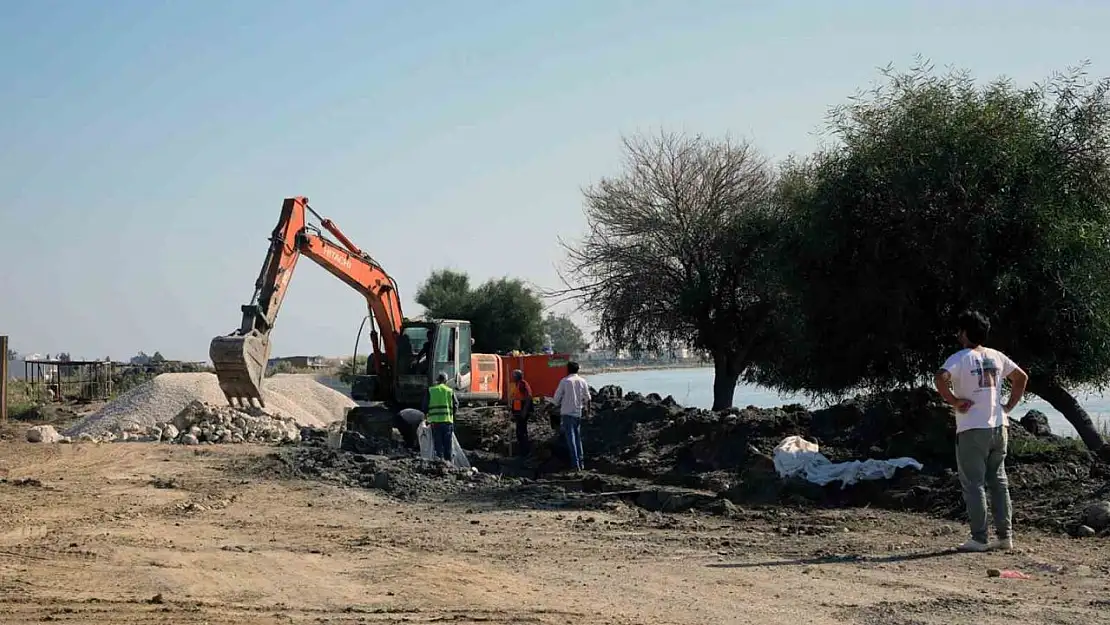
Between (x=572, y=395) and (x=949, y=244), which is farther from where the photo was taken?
(x=572, y=395)

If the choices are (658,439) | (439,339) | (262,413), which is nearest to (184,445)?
(262,413)

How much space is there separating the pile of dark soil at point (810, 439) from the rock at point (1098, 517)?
14 centimetres

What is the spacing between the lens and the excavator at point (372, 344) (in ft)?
69.7

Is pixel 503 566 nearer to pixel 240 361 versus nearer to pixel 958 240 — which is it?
pixel 958 240

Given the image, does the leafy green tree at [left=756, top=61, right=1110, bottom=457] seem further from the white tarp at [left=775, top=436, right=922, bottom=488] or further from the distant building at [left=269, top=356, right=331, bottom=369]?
the distant building at [left=269, top=356, right=331, bottom=369]

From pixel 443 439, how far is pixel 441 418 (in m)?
0.42

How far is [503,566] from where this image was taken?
897cm

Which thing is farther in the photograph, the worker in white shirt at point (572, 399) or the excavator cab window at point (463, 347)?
the excavator cab window at point (463, 347)

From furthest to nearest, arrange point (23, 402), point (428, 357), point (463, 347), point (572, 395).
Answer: point (23, 402), point (463, 347), point (428, 357), point (572, 395)

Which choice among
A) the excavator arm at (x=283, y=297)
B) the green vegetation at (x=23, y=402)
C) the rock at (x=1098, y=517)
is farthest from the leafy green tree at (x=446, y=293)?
the rock at (x=1098, y=517)

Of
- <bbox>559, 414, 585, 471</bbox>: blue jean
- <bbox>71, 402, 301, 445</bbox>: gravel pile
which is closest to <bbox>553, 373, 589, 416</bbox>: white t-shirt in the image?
<bbox>559, 414, 585, 471</bbox>: blue jean

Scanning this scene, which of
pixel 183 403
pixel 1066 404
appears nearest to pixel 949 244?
pixel 1066 404

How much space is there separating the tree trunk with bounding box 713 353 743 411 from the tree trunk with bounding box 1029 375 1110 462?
12.3m

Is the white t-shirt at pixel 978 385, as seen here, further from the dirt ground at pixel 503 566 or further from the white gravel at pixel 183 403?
the white gravel at pixel 183 403
